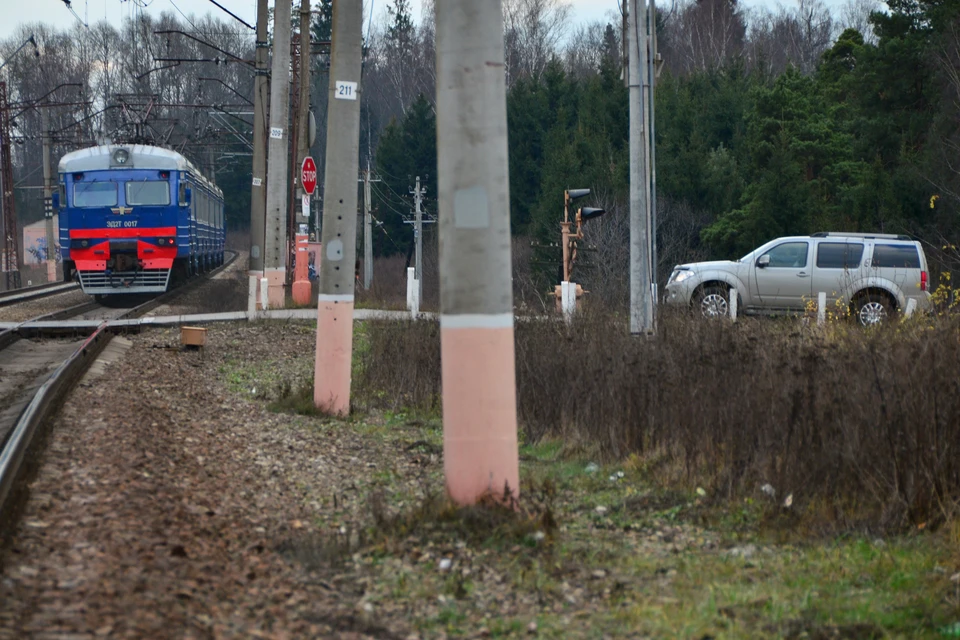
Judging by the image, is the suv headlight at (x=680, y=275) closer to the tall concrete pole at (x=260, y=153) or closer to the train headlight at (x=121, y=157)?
the tall concrete pole at (x=260, y=153)

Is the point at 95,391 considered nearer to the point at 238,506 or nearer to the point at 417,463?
the point at 417,463

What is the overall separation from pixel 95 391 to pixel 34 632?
7335 mm

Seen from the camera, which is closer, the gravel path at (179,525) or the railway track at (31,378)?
the gravel path at (179,525)

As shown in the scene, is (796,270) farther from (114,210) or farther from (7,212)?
(7,212)

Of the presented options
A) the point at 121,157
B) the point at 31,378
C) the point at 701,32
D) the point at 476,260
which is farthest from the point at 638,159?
the point at 701,32

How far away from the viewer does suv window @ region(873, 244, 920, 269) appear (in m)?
20.6

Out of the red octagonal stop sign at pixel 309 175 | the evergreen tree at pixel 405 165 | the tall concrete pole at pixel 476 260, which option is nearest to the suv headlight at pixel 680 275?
the red octagonal stop sign at pixel 309 175

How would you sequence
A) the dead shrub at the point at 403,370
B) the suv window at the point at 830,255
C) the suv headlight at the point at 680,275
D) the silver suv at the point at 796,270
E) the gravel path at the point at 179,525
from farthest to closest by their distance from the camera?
the suv headlight at the point at 680,275 < the suv window at the point at 830,255 < the silver suv at the point at 796,270 < the dead shrub at the point at 403,370 < the gravel path at the point at 179,525

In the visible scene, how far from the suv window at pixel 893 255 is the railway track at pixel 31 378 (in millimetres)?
13120

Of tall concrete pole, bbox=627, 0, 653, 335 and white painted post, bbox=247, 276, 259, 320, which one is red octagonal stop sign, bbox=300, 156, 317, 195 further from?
tall concrete pole, bbox=627, 0, 653, 335

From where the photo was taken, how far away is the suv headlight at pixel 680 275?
70.3 ft

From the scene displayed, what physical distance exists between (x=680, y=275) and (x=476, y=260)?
1576 cm

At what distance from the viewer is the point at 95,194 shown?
26250mm

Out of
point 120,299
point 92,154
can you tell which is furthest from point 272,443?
point 120,299
